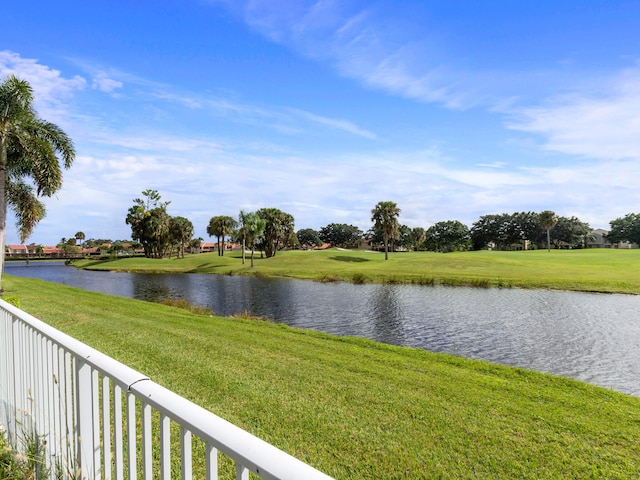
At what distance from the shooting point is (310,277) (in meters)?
47.0

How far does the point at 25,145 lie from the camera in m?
18.8

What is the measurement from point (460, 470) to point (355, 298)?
24.1 metres

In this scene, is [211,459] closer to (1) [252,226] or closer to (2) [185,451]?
(2) [185,451]

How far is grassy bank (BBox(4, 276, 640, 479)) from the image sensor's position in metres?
4.76

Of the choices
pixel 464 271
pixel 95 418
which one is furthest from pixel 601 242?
pixel 95 418

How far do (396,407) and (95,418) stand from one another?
480 cm

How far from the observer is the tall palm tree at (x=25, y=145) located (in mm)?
18594

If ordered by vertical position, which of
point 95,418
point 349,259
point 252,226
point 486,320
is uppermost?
point 252,226

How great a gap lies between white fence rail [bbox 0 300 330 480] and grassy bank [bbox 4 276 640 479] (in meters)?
1.60

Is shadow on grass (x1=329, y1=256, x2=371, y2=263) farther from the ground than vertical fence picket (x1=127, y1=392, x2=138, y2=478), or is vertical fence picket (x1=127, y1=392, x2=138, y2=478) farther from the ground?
vertical fence picket (x1=127, y1=392, x2=138, y2=478)

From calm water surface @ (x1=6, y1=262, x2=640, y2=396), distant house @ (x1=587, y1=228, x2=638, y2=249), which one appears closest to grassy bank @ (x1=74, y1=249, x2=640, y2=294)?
calm water surface @ (x1=6, y1=262, x2=640, y2=396)

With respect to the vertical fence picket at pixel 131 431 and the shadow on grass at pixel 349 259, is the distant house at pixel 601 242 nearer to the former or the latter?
the shadow on grass at pixel 349 259

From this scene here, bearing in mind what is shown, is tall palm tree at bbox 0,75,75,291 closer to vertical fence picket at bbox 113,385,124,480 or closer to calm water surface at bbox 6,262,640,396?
calm water surface at bbox 6,262,640,396

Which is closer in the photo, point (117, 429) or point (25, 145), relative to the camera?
point (117, 429)
